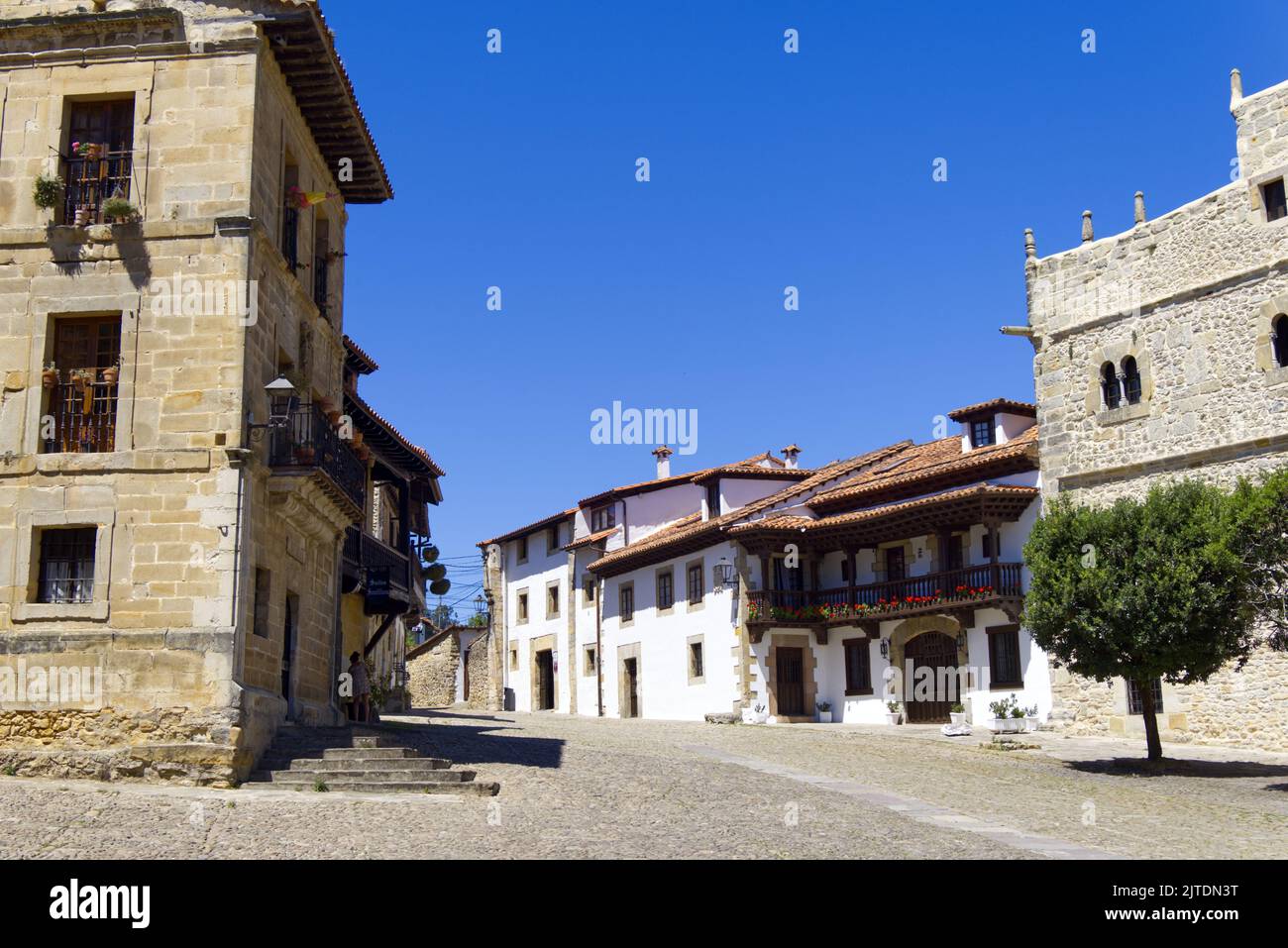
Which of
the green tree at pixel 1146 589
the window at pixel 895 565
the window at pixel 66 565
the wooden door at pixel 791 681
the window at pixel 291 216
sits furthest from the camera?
the wooden door at pixel 791 681

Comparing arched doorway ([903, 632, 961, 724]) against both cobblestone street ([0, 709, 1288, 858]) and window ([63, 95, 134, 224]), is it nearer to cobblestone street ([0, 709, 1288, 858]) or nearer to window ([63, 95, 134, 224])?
cobblestone street ([0, 709, 1288, 858])

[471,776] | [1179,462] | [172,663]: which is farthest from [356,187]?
[1179,462]

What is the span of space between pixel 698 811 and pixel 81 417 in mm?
9595

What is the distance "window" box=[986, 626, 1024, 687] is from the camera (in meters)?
30.8

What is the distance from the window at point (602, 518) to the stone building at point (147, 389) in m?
26.6

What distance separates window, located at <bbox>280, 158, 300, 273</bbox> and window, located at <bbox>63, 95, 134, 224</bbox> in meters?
2.34

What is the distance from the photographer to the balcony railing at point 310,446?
704 inches

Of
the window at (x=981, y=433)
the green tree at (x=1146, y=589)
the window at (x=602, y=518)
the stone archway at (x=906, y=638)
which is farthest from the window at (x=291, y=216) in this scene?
the window at (x=602, y=518)

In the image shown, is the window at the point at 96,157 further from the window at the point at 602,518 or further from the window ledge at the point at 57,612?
the window at the point at 602,518

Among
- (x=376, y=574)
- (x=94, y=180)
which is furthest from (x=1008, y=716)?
(x=94, y=180)

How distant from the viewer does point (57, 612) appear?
54.4 feet

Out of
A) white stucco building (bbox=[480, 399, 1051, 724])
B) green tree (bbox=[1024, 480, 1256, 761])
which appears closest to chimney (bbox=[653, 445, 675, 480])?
white stucco building (bbox=[480, 399, 1051, 724])

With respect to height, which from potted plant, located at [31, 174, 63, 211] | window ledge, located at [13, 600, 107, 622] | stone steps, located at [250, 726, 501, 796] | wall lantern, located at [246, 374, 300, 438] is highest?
potted plant, located at [31, 174, 63, 211]
